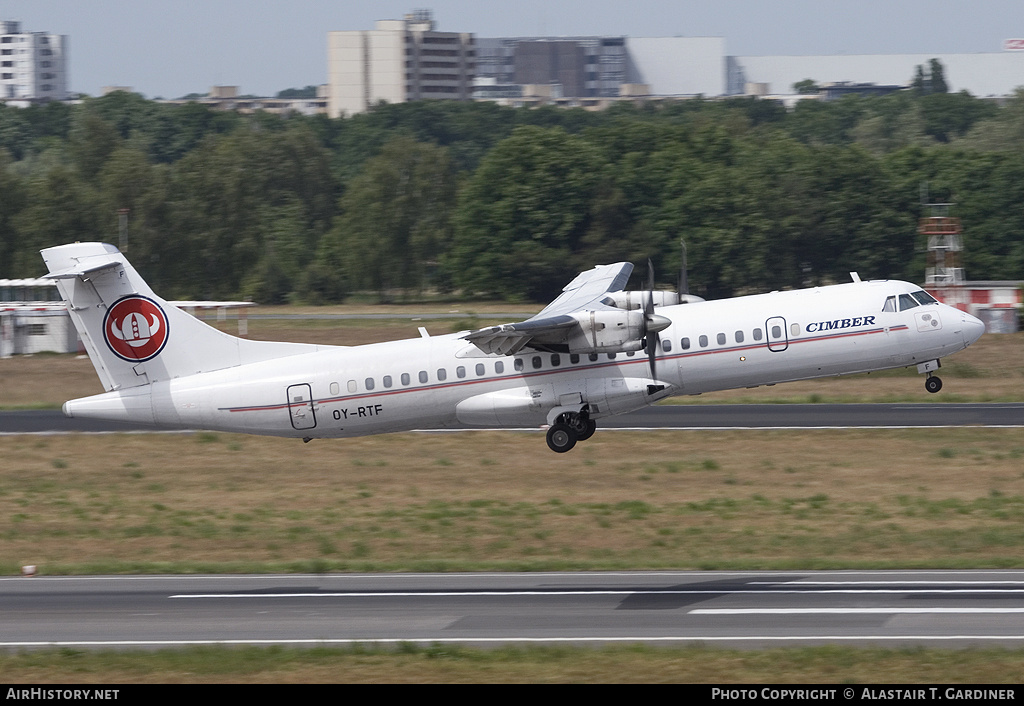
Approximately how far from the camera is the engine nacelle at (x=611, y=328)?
28.8m

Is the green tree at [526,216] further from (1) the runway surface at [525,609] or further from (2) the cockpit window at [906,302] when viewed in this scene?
(1) the runway surface at [525,609]

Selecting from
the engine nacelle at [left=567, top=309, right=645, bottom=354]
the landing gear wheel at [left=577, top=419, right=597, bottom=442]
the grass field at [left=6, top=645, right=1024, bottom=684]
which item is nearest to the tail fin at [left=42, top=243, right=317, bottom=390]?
the landing gear wheel at [left=577, top=419, right=597, bottom=442]

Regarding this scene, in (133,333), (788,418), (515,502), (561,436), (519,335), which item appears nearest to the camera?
(519,335)

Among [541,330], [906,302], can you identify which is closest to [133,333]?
[541,330]

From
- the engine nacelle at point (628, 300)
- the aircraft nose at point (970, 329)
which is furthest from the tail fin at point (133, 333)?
the aircraft nose at point (970, 329)

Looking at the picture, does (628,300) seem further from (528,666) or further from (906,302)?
(528,666)

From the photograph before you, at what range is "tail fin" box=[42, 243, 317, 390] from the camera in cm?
3027

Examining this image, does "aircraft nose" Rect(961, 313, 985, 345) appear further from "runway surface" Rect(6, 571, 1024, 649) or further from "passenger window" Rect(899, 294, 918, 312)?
"runway surface" Rect(6, 571, 1024, 649)

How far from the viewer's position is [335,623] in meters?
22.0

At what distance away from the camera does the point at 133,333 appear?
101 feet

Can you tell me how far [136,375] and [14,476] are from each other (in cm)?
1145

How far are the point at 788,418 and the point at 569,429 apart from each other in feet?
56.0

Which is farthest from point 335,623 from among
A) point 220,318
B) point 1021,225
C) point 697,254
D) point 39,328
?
point 1021,225

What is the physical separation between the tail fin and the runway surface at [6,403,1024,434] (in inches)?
526
